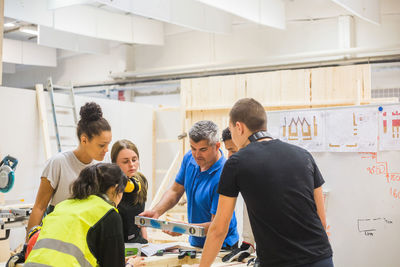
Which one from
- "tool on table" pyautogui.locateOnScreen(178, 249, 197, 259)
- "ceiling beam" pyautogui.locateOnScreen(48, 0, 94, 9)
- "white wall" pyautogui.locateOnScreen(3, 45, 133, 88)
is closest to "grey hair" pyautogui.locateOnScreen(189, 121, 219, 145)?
"tool on table" pyautogui.locateOnScreen(178, 249, 197, 259)

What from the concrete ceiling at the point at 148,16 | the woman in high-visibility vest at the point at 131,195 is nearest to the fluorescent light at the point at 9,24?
the concrete ceiling at the point at 148,16

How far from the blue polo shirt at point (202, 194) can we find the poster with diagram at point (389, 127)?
1.89 m

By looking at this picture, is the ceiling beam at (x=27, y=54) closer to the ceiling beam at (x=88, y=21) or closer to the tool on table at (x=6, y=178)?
the ceiling beam at (x=88, y=21)

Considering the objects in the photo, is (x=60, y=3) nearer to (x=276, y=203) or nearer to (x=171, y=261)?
(x=171, y=261)

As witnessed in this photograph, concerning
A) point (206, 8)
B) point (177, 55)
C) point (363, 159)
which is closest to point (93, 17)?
point (206, 8)

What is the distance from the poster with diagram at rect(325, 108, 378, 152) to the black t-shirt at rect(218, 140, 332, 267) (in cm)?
229

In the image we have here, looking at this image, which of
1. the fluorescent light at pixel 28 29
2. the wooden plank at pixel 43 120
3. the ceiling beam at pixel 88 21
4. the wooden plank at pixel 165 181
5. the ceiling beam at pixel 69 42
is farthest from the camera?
the fluorescent light at pixel 28 29

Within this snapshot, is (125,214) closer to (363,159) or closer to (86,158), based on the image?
(86,158)

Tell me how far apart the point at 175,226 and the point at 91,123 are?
77cm

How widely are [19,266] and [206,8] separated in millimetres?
5159

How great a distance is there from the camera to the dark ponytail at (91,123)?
2.44 m

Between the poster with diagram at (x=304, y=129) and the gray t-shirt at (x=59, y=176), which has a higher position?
the poster with diagram at (x=304, y=129)

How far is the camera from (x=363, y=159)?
387 cm

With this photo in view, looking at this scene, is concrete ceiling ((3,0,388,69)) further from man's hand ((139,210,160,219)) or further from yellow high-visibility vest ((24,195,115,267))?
yellow high-visibility vest ((24,195,115,267))
